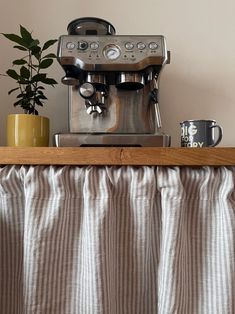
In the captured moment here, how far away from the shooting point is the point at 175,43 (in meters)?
1.21

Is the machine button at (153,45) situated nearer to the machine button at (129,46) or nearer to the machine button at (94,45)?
the machine button at (129,46)

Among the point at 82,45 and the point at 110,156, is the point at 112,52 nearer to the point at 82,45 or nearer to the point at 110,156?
the point at 82,45

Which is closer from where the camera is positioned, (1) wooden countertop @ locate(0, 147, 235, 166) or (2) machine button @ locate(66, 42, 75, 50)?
(1) wooden countertop @ locate(0, 147, 235, 166)

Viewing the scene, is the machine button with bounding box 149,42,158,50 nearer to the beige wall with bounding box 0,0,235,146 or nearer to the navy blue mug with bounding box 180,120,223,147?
the navy blue mug with bounding box 180,120,223,147

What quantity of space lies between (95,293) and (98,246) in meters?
0.11

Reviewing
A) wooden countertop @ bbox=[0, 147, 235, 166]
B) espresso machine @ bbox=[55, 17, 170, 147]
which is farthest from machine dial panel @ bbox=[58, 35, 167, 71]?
wooden countertop @ bbox=[0, 147, 235, 166]

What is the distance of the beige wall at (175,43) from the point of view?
3.91ft

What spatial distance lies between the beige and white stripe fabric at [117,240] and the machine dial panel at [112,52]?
12.6 inches

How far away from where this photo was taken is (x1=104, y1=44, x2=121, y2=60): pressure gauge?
84cm

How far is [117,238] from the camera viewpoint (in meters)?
0.73

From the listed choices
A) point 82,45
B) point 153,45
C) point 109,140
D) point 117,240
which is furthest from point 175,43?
point 117,240

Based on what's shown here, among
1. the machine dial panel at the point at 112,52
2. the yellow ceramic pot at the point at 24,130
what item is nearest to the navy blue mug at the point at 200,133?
the machine dial panel at the point at 112,52

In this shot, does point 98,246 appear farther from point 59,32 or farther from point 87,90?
point 59,32

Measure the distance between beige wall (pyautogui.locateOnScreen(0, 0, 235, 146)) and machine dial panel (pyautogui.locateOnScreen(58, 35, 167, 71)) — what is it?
374 mm
